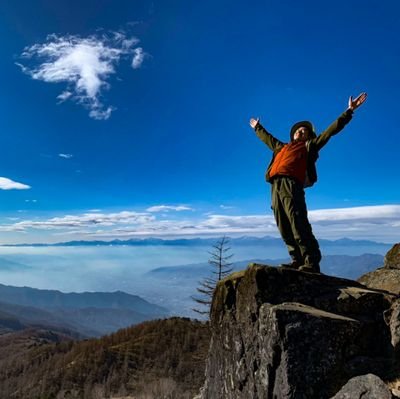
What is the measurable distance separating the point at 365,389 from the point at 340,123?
18.4 feet

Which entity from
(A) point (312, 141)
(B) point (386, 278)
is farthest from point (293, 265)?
(B) point (386, 278)

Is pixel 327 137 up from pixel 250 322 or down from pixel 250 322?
up

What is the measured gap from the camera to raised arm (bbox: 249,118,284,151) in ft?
36.3

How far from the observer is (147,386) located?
116m

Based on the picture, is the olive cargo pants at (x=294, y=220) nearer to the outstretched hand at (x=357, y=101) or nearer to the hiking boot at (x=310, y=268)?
the hiking boot at (x=310, y=268)

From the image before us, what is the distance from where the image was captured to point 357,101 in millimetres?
9859

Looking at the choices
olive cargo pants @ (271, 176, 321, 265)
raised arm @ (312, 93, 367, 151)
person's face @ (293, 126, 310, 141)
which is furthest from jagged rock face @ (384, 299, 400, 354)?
person's face @ (293, 126, 310, 141)

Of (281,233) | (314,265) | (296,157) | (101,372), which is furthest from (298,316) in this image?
(101,372)

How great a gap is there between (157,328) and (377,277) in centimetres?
15399

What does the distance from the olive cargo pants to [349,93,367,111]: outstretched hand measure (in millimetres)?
2141

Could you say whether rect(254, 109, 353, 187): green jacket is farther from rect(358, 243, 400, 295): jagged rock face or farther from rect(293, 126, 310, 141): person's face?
rect(358, 243, 400, 295): jagged rock face

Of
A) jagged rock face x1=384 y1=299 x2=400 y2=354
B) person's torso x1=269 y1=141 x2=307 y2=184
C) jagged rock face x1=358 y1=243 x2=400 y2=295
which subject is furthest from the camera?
jagged rock face x1=358 y1=243 x2=400 y2=295

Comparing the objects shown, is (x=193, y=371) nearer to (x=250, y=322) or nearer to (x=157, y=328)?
(x=157, y=328)

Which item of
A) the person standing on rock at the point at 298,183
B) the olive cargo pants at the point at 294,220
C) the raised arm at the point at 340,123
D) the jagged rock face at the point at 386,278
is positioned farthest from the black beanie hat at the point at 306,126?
the jagged rock face at the point at 386,278
